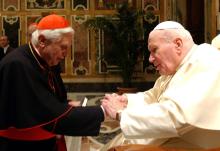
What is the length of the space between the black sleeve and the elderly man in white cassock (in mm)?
135

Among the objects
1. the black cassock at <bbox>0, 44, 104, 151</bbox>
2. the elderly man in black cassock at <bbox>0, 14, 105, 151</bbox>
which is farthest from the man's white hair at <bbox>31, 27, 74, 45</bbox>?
the black cassock at <bbox>0, 44, 104, 151</bbox>

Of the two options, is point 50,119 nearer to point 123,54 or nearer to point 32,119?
point 32,119

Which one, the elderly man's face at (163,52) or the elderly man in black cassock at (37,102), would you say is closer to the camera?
the elderly man's face at (163,52)

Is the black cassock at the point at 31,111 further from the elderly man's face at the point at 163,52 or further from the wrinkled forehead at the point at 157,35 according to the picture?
the wrinkled forehead at the point at 157,35

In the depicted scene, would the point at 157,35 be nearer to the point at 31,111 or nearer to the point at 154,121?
the point at 154,121

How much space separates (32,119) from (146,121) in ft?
2.80

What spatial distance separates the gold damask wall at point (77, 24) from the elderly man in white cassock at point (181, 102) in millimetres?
8119

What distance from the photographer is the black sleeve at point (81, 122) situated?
3.06m

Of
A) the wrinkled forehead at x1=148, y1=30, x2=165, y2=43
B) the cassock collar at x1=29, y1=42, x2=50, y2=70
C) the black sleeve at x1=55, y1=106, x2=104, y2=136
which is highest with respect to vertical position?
the wrinkled forehead at x1=148, y1=30, x2=165, y2=43

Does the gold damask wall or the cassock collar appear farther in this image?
the gold damask wall

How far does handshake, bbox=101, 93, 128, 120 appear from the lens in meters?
3.09

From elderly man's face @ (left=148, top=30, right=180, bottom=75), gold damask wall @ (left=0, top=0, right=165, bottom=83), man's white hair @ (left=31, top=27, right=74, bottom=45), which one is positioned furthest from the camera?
gold damask wall @ (left=0, top=0, right=165, bottom=83)

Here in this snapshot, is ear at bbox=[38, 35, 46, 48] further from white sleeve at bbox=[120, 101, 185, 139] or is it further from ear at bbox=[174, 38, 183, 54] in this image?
ear at bbox=[174, 38, 183, 54]

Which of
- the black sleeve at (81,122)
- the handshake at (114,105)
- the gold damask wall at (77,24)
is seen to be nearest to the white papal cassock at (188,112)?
the handshake at (114,105)
